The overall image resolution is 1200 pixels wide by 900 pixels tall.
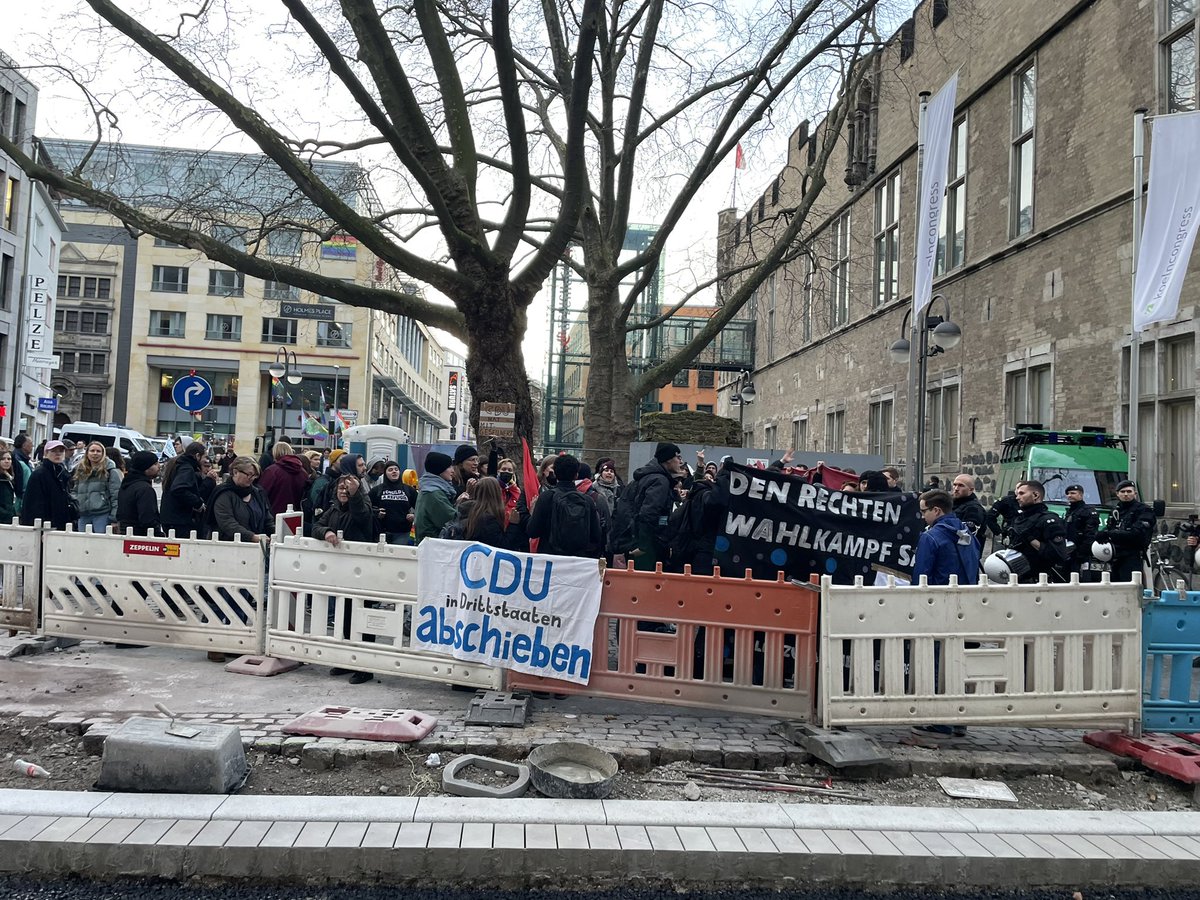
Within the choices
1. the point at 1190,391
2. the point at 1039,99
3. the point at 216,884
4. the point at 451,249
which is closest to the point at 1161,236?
the point at 1190,391

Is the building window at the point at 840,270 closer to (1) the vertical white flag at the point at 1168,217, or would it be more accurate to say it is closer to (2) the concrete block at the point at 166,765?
(1) the vertical white flag at the point at 1168,217

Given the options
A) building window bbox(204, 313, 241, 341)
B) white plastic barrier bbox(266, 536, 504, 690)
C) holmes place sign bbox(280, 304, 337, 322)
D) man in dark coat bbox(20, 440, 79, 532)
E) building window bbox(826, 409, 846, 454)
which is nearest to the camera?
white plastic barrier bbox(266, 536, 504, 690)

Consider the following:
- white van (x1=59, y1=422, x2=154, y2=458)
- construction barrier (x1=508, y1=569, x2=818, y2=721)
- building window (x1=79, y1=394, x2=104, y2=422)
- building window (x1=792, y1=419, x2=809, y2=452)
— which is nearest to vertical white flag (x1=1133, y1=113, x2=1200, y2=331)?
construction barrier (x1=508, y1=569, x2=818, y2=721)

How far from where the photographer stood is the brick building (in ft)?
46.8

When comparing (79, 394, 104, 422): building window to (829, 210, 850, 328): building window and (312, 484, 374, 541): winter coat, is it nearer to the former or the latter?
(829, 210, 850, 328): building window

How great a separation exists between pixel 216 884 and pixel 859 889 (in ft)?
9.07

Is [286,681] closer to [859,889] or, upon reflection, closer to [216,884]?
[216,884]

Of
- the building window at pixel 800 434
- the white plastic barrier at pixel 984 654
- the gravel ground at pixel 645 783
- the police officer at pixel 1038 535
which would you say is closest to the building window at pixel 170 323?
the building window at pixel 800 434

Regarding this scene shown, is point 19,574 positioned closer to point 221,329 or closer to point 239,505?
point 239,505

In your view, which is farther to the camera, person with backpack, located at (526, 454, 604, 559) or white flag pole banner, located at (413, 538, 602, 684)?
person with backpack, located at (526, 454, 604, 559)

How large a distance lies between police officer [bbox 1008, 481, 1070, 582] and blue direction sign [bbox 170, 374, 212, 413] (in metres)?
10.1

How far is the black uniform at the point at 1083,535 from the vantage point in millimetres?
9516

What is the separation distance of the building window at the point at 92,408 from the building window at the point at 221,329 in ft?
28.0

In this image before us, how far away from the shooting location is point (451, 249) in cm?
1078
